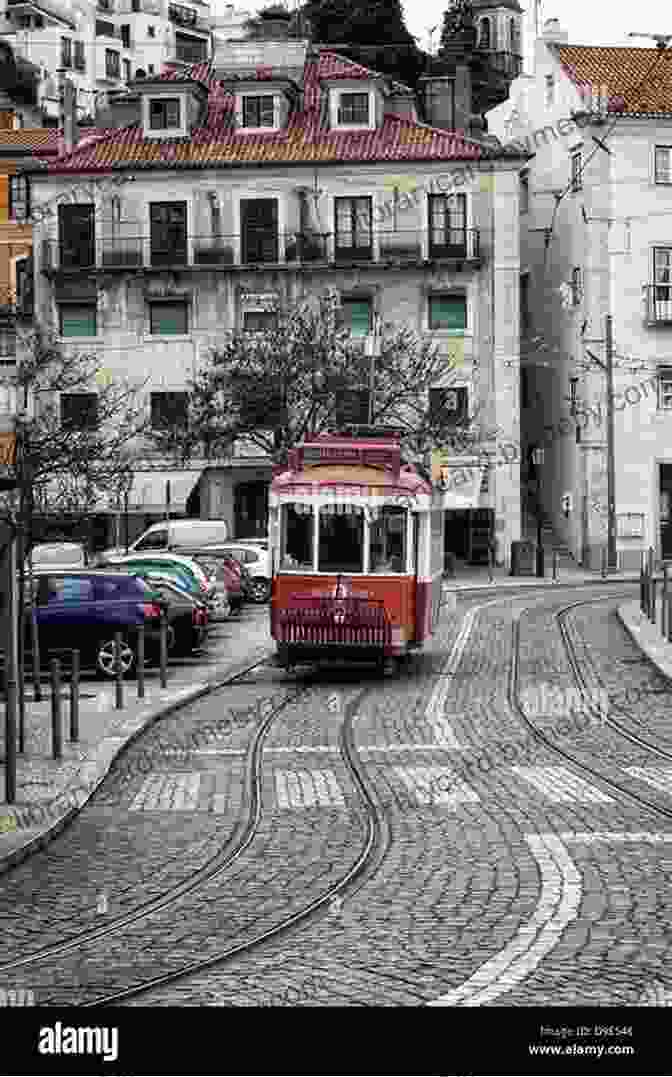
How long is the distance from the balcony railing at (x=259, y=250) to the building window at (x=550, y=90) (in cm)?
888

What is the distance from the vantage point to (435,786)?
1864 centimetres

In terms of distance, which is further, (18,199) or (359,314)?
(18,199)

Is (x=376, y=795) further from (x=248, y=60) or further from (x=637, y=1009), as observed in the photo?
(x=248, y=60)

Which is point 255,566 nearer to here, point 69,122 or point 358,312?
point 358,312

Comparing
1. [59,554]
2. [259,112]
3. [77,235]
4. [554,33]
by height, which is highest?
[554,33]

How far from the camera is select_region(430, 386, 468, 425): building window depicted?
203 feet

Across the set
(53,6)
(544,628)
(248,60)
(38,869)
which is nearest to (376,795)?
(38,869)

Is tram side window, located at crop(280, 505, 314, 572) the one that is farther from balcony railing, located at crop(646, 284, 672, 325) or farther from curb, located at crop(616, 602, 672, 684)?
balcony railing, located at crop(646, 284, 672, 325)

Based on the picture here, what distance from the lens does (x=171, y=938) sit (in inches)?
457

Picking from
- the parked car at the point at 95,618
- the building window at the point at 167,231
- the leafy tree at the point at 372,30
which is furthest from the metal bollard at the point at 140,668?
the leafy tree at the point at 372,30

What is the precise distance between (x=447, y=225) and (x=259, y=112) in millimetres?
7553

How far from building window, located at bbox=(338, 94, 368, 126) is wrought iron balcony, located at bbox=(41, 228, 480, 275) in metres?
4.41

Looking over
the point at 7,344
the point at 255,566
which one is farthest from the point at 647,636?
the point at 7,344

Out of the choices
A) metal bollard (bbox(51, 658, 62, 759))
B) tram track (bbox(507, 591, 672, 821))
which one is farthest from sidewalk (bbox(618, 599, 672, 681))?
metal bollard (bbox(51, 658, 62, 759))
